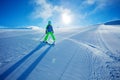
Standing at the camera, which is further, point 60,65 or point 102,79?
point 60,65

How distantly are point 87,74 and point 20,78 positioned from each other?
9.83 feet

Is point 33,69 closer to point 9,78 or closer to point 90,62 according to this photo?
point 9,78

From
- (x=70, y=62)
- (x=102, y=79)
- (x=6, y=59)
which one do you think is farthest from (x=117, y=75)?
(x=6, y=59)

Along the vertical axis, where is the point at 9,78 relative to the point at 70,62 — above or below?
above

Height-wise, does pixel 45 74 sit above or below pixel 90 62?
above

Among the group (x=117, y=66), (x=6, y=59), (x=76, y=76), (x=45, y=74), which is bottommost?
(x=117, y=66)

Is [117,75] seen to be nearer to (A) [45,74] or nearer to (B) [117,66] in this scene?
(B) [117,66]

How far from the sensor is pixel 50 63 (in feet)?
21.4

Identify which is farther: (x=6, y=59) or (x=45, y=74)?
(x=6, y=59)

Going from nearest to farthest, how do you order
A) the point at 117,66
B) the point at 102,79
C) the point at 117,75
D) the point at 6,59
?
1. the point at 102,79
2. the point at 117,75
3. the point at 6,59
4. the point at 117,66

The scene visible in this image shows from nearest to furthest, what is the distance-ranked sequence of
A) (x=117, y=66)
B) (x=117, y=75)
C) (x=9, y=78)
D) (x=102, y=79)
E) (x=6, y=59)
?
1. (x=9, y=78)
2. (x=102, y=79)
3. (x=117, y=75)
4. (x=6, y=59)
5. (x=117, y=66)

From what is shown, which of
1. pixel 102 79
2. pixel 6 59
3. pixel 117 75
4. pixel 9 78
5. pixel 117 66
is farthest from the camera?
pixel 117 66

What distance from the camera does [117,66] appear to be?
6879 millimetres

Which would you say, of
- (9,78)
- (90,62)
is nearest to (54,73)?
(9,78)
